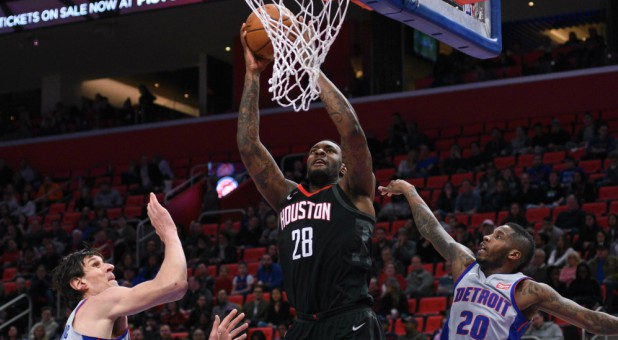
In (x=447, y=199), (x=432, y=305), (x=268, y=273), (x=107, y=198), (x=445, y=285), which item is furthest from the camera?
(x=107, y=198)

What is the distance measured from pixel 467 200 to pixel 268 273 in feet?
10.4

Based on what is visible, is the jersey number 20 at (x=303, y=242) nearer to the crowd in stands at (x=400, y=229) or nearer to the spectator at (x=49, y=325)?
the crowd in stands at (x=400, y=229)

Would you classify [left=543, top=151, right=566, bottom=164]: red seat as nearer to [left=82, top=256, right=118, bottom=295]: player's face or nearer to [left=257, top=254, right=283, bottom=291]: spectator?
[left=257, top=254, right=283, bottom=291]: spectator

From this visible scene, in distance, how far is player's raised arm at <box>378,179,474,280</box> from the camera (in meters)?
6.01

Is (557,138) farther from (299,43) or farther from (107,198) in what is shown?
(299,43)

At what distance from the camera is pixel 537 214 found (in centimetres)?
1455

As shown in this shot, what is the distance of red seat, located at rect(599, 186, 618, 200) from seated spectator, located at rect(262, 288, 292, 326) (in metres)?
4.82

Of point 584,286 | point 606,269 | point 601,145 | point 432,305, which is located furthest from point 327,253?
point 601,145

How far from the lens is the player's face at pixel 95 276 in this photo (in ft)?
15.9

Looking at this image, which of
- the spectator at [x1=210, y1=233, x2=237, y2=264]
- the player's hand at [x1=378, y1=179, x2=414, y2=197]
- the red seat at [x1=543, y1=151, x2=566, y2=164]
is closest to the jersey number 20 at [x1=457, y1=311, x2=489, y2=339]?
the player's hand at [x1=378, y1=179, x2=414, y2=197]

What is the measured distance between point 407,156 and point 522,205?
335cm

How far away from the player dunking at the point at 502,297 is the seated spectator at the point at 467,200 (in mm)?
9236

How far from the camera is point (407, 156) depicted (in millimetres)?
17797

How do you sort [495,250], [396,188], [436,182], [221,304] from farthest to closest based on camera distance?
1. [436,182]
2. [221,304]
3. [396,188]
4. [495,250]
